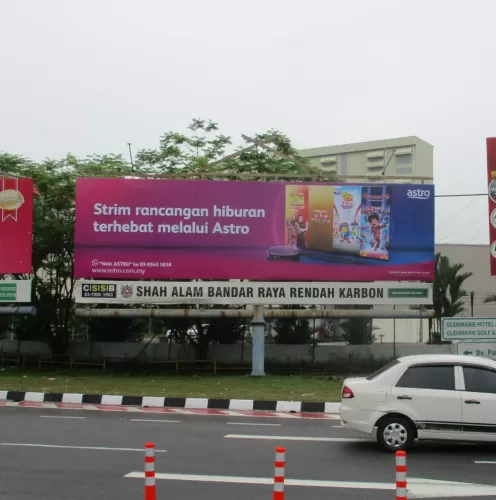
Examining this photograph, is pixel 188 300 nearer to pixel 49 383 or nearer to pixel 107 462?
pixel 49 383

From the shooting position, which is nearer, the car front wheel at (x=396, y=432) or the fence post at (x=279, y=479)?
the fence post at (x=279, y=479)

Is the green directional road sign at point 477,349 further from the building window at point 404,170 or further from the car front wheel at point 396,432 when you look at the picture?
the building window at point 404,170

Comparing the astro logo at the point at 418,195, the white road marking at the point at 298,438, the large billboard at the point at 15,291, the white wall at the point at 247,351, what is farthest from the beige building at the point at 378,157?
the white road marking at the point at 298,438

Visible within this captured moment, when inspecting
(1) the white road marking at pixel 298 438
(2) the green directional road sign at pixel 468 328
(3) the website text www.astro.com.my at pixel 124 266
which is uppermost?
(3) the website text www.astro.com.my at pixel 124 266

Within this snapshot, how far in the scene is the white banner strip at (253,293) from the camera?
847 inches

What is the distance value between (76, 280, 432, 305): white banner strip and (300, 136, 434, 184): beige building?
131ft

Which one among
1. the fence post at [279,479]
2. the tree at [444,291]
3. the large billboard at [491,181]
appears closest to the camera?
the fence post at [279,479]

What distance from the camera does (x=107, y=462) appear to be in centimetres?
896

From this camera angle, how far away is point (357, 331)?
25.8 meters

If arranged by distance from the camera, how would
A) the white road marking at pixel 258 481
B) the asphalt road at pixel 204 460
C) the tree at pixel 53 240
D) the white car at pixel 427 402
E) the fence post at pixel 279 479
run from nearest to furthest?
the fence post at pixel 279 479 → the asphalt road at pixel 204 460 → the white road marking at pixel 258 481 → the white car at pixel 427 402 → the tree at pixel 53 240

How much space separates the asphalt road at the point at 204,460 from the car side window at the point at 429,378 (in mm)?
907

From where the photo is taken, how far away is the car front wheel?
960 centimetres

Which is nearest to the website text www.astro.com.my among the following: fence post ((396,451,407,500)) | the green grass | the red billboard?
the red billboard

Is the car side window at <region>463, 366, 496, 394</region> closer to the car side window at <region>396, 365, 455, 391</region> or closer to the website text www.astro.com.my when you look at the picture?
the car side window at <region>396, 365, 455, 391</region>
